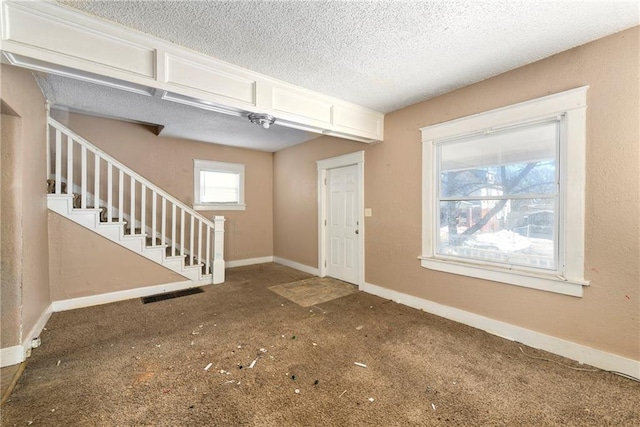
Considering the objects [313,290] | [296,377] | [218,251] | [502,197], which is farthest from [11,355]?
[502,197]

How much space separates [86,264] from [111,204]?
80 centimetres

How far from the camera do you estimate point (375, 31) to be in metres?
1.95

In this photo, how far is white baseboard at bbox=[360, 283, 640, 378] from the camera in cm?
198

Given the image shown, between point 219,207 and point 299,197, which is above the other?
point 299,197

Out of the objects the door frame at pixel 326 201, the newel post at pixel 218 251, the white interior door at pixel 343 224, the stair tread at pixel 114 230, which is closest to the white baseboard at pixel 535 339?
the door frame at pixel 326 201

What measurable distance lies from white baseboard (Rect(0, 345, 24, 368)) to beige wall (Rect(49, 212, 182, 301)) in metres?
1.25

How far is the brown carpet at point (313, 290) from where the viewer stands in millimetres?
3539

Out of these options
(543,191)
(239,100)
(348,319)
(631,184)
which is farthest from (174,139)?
(631,184)

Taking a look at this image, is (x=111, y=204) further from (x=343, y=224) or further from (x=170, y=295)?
(x=343, y=224)

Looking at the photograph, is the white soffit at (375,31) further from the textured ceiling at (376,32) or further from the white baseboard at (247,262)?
the white baseboard at (247,262)

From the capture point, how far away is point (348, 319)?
293cm

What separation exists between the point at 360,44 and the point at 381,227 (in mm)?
2315

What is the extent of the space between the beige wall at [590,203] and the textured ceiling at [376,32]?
18 centimetres

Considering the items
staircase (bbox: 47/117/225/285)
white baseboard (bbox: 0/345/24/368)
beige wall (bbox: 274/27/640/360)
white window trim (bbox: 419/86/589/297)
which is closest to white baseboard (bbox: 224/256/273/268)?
staircase (bbox: 47/117/225/285)
